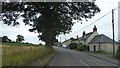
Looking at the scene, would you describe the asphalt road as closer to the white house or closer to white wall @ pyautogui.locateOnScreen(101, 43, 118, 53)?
white wall @ pyautogui.locateOnScreen(101, 43, 118, 53)

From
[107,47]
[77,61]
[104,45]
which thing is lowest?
[77,61]

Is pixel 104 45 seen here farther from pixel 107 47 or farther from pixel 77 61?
pixel 77 61

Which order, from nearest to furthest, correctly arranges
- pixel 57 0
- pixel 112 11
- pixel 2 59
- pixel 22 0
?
pixel 2 59 < pixel 57 0 < pixel 22 0 < pixel 112 11

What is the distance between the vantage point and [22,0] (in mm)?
27078

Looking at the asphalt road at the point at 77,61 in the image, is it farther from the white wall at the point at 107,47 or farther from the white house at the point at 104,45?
the white house at the point at 104,45

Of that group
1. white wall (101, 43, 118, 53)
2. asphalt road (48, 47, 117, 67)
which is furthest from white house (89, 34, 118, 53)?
asphalt road (48, 47, 117, 67)

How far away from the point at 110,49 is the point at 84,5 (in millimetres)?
49592

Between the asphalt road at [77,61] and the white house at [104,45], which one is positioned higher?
the white house at [104,45]

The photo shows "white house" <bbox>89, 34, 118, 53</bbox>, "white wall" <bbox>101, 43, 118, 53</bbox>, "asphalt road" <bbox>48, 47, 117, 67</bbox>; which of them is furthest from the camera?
"white house" <bbox>89, 34, 118, 53</bbox>

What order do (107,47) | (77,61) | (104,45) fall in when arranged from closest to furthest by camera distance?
(77,61) → (107,47) → (104,45)

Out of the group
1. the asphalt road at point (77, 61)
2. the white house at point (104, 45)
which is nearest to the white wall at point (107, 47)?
the white house at point (104, 45)

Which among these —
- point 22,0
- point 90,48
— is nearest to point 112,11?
point 22,0

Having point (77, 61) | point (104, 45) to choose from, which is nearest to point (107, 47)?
point (104, 45)

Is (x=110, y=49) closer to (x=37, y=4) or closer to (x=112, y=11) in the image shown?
(x=112, y=11)
